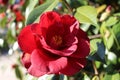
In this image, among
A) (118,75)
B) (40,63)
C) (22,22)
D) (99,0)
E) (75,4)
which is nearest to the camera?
(40,63)

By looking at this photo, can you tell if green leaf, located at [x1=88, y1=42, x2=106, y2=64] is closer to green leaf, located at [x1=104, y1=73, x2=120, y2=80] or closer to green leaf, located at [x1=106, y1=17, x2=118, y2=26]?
green leaf, located at [x1=104, y1=73, x2=120, y2=80]

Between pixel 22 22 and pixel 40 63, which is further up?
pixel 40 63

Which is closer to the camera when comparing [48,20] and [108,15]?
[48,20]

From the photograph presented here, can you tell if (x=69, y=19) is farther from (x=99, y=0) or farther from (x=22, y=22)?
A: (x=22, y=22)

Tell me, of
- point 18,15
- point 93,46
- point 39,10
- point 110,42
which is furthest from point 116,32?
point 18,15

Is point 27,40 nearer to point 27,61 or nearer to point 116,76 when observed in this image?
point 27,61

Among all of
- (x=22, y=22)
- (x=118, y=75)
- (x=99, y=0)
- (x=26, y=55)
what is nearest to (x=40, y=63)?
(x=26, y=55)
